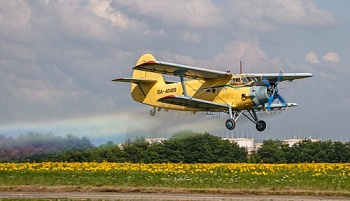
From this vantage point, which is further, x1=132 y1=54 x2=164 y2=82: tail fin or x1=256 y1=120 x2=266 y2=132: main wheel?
x1=132 y1=54 x2=164 y2=82: tail fin

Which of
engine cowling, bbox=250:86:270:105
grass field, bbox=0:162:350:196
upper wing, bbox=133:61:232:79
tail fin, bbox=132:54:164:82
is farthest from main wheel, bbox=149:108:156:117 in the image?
engine cowling, bbox=250:86:270:105

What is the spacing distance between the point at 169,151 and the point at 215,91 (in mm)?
30805

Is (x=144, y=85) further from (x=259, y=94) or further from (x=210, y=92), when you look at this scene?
(x=259, y=94)

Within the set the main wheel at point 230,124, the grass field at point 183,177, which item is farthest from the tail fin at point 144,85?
the main wheel at point 230,124

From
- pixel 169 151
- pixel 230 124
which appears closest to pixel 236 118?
pixel 230 124

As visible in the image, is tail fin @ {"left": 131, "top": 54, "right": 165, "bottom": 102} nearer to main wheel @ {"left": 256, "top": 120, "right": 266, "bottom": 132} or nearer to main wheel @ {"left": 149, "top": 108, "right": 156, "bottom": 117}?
main wheel @ {"left": 149, "top": 108, "right": 156, "bottom": 117}

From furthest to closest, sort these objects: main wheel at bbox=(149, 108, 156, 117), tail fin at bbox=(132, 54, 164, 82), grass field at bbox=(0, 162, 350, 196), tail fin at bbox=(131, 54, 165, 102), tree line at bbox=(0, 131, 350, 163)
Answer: tail fin at bbox=(132, 54, 164, 82)
tail fin at bbox=(131, 54, 165, 102)
main wheel at bbox=(149, 108, 156, 117)
tree line at bbox=(0, 131, 350, 163)
grass field at bbox=(0, 162, 350, 196)

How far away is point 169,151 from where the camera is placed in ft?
293

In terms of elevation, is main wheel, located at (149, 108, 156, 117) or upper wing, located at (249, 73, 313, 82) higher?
upper wing, located at (249, 73, 313, 82)

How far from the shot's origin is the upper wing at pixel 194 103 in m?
57.5

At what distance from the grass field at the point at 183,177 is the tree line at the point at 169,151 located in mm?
1175

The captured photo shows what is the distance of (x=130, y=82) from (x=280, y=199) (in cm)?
2914

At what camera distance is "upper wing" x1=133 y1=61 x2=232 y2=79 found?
57781mm

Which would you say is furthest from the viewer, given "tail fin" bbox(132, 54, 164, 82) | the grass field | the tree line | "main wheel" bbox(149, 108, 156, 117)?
"tail fin" bbox(132, 54, 164, 82)
